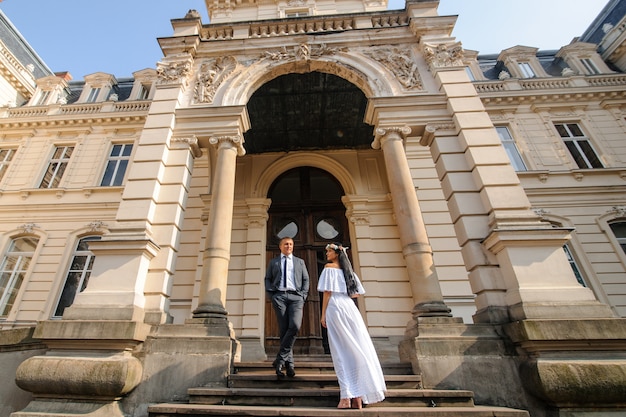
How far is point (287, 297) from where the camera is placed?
4.39 metres

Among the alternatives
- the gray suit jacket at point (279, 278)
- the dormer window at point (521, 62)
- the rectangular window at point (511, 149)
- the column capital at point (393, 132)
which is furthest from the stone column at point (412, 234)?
the dormer window at point (521, 62)

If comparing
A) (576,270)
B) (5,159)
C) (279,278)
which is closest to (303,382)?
(279,278)

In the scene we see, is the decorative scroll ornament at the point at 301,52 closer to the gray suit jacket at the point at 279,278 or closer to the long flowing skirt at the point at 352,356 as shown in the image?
the gray suit jacket at the point at 279,278

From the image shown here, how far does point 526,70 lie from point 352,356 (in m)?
16.4

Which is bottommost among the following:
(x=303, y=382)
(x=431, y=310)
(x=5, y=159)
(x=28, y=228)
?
(x=303, y=382)

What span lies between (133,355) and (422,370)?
4114mm

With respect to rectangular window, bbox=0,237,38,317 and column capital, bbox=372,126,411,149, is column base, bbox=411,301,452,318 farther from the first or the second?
rectangular window, bbox=0,237,38,317

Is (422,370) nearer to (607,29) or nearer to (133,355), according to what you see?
(133,355)

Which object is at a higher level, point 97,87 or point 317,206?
point 97,87

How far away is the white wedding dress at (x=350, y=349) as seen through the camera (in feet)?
11.0

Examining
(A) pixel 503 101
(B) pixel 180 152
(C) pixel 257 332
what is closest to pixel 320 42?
(B) pixel 180 152

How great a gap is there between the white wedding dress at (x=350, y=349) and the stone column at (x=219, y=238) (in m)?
2.21

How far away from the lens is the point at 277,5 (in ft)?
42.3

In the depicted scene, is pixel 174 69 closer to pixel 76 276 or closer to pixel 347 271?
pixel 347 271
